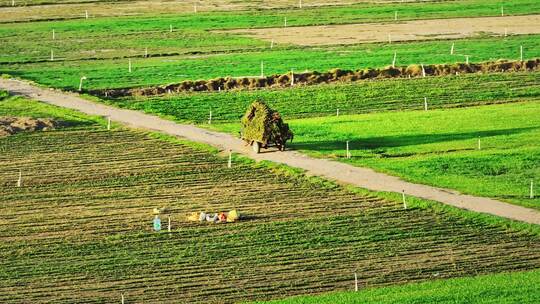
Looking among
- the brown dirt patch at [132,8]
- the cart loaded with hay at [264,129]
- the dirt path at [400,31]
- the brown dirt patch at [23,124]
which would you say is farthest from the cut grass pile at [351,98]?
the brown dirt patch at [132,8]

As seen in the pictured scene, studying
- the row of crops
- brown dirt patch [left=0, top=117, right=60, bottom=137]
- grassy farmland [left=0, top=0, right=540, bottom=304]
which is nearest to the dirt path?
grassy farmland [left=0, top=0, right=540, bottom=304]

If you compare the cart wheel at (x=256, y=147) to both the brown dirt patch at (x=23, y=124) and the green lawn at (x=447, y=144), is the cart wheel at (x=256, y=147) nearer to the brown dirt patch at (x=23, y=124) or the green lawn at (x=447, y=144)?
the green lawn at (x=447, y=144)

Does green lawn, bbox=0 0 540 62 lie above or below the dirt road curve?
above

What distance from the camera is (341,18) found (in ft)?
356

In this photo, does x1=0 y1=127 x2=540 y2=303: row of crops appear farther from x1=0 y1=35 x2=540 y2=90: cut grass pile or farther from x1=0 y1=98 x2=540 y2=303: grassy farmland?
x1=0 y1=35 x2=540 y2=90: cut grass pile

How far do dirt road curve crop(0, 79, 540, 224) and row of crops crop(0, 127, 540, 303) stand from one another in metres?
1.42

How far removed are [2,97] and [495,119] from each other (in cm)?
2443

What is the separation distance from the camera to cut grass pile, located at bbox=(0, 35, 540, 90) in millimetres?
85000

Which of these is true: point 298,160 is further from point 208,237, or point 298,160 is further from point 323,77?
point 323,77

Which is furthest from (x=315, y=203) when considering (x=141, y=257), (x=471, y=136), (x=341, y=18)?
(x=341, y=18)

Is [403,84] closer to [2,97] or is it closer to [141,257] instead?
[2,97]

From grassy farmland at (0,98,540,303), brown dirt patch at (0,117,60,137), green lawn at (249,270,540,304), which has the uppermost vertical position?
brown dirt patch at (0,117,60,137)

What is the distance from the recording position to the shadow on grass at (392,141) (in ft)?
218

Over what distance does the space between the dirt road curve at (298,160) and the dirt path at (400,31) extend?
22.7 m
